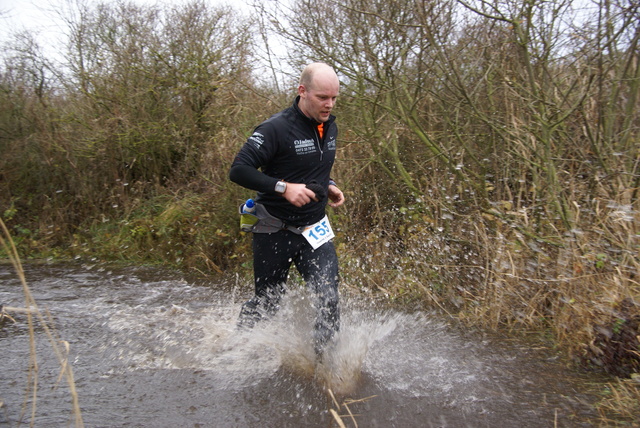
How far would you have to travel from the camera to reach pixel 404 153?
7102mm

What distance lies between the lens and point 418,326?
5047 mm

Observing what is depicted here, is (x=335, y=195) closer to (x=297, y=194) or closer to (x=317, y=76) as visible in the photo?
(x=297, y=194)

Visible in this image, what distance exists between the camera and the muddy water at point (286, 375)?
3375 mm

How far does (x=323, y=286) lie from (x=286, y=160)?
0.88 meters

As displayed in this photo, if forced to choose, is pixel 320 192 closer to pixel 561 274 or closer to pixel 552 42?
pixel 561 274

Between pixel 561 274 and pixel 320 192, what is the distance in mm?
2298

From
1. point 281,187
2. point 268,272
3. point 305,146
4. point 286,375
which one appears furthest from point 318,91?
point 286,375

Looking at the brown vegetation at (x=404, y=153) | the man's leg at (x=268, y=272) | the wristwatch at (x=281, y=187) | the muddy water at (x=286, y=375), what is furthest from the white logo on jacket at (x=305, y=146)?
the brown vegetation at (x=404, y=153)

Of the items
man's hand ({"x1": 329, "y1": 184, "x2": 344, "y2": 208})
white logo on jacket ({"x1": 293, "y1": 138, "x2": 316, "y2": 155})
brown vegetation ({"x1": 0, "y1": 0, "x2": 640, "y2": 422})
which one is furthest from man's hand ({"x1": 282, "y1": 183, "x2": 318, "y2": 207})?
brown vegetation ({"x1": 0, "y1": 0, "x2": 640, "y2": 422})

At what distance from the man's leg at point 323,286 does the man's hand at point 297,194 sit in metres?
0.50

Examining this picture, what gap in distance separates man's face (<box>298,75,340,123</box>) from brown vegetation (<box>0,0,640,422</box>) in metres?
2.22

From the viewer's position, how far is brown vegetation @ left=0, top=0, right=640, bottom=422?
16.2 ft

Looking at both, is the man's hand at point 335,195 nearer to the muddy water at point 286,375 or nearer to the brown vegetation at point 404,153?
the muddy water at point 286,375

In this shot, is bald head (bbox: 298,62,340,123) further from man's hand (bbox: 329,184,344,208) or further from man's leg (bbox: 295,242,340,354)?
man's leg (bbox: 295,242,340,354)
